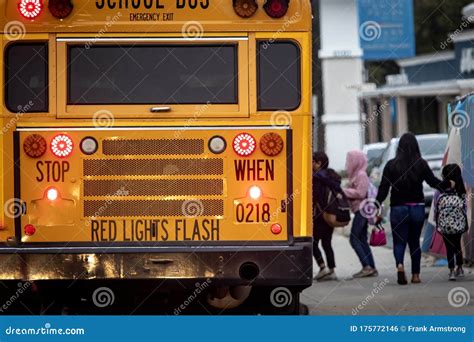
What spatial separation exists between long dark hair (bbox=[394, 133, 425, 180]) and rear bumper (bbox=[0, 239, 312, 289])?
4725mm

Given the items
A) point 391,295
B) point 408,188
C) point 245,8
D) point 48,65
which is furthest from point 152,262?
point 408,188

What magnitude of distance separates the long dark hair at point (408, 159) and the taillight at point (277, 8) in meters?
4.83

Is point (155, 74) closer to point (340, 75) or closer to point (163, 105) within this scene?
point (163, 105)

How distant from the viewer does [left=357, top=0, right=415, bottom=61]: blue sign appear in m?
33.3

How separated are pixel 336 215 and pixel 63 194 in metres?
6.02

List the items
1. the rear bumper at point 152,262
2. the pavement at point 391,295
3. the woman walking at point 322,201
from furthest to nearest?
the woman walking at point 322,201 → the pavement at point 391,295 → the rear bumper at point 152,262

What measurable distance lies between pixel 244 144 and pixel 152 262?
3.81 feet

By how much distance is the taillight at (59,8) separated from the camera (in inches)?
428

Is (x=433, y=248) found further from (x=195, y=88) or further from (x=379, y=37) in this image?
(x=379, y=37)

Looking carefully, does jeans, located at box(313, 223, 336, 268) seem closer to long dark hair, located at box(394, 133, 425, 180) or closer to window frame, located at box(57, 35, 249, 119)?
long dark hair, located at box(394, 133, 425, 180)

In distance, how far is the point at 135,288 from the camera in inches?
440

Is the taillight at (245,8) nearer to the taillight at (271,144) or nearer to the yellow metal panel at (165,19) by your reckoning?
the yellow metal panel at (165,19)

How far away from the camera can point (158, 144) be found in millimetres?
10859

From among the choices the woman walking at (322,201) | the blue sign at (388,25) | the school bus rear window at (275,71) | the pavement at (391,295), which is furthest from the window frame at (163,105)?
the blue sign at (388,25)
